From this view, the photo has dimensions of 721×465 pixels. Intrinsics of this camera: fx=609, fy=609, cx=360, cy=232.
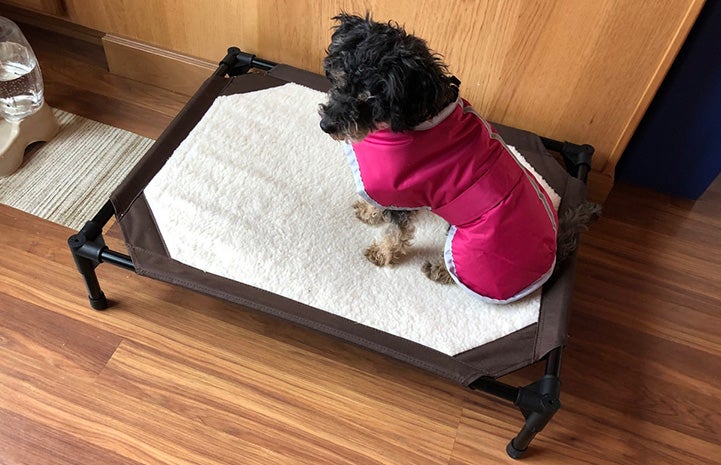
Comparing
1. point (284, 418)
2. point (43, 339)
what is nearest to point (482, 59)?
point (284, 418)

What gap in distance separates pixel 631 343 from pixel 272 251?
3.38ft

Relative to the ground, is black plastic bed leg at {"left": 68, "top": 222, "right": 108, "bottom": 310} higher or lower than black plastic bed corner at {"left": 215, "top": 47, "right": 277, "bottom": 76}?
lower

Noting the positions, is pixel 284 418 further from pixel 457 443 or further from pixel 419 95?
pixel 419 95

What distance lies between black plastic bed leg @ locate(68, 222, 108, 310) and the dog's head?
2.15 ft

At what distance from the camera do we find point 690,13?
152 cm

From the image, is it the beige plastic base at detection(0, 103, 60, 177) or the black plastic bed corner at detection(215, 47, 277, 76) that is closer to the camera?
the beige plastic base at detection(0, 103, 60, 177)

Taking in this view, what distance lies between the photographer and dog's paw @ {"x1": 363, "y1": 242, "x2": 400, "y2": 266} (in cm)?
158

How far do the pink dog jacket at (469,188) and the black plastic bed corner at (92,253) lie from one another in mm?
611

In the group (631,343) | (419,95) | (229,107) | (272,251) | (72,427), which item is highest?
(419,95)

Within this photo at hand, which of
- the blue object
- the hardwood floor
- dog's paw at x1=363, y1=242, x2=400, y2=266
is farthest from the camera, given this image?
the blue object

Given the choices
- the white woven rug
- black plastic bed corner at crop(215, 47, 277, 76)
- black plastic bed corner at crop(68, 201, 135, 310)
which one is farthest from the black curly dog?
the white woven rug

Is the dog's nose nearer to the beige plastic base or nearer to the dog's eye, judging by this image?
the dog's eye

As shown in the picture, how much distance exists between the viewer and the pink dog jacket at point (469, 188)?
4.31 ft

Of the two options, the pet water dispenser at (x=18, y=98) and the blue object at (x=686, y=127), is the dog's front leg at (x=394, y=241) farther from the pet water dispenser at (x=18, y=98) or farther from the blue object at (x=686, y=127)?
the pet water dispenser at (x=18, y=98)
